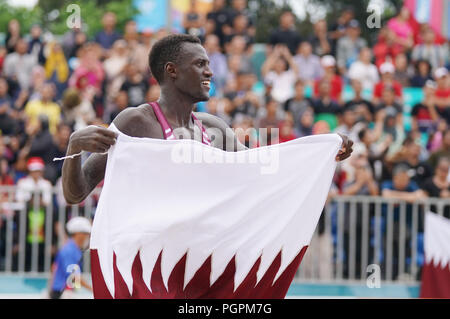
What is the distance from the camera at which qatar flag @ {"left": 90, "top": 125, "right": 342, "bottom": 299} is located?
4.47 metres

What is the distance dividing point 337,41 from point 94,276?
10.1m

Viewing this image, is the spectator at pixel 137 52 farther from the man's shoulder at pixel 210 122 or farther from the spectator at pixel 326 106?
the man's shoulder at pixel 210 122

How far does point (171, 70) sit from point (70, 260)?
13.9ft

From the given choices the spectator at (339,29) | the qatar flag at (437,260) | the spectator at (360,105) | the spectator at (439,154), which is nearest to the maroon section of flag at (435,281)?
the qatar flag at (437,260)

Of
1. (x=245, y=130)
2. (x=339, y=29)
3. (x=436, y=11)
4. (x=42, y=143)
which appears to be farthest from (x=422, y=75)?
(x=42, y=143)

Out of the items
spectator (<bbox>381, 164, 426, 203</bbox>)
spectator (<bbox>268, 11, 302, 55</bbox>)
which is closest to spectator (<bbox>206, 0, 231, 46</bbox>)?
spectator (<bbox>268, 11, 302, 55</bbox>)

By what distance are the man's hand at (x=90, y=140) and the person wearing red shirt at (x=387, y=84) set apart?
872cm

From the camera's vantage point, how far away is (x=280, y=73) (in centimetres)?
1321

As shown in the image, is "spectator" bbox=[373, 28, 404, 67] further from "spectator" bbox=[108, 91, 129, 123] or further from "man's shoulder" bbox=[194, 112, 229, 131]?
"man's shoulder" bbox=[194, 112, 229, 131]

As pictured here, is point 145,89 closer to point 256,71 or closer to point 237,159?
point 256,71

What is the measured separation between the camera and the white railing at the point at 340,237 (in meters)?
10.1

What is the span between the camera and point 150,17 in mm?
15680

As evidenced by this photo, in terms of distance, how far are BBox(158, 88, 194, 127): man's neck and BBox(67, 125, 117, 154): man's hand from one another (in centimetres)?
55
